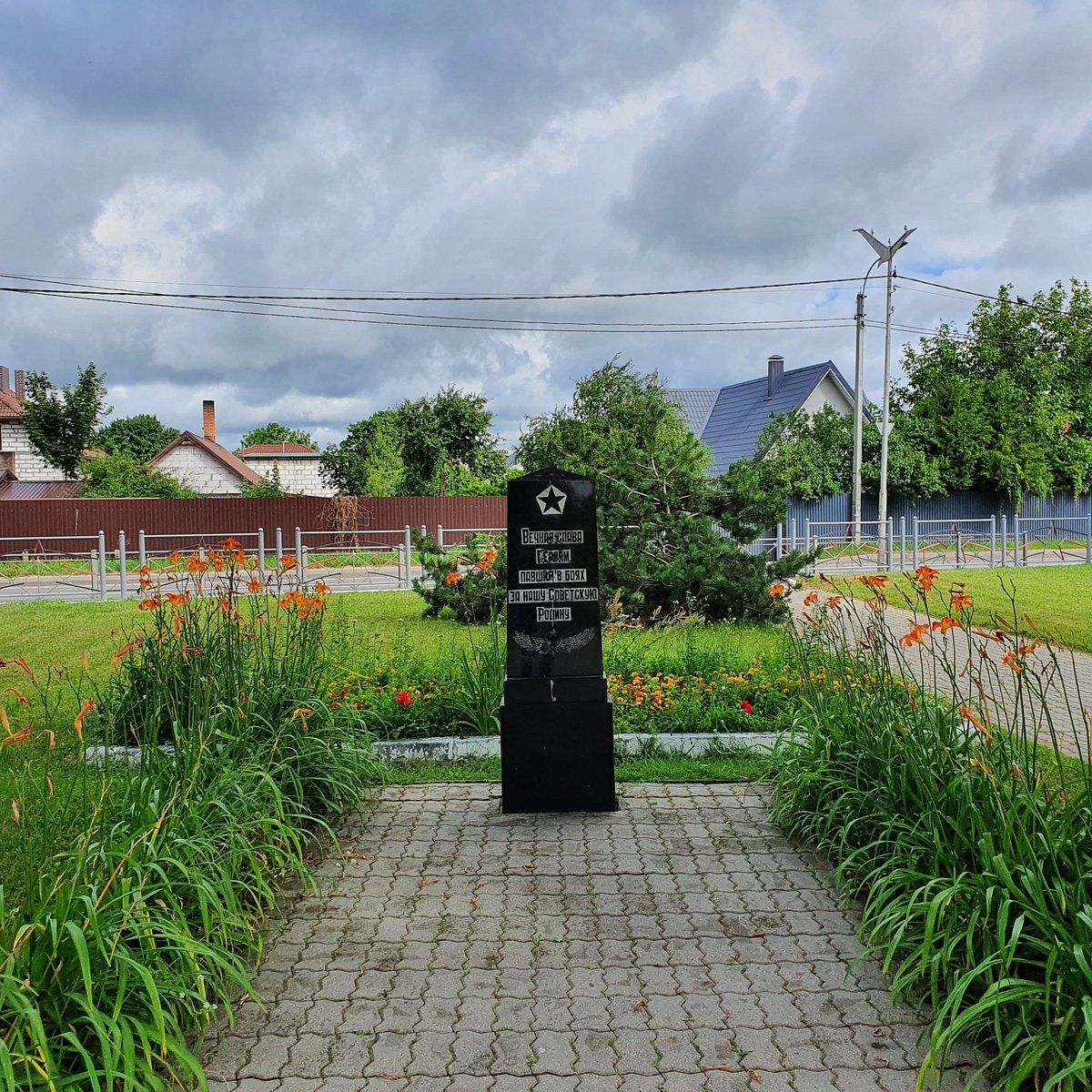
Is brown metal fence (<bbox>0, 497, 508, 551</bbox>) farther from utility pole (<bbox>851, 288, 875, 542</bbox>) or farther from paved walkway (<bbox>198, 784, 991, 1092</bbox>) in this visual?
paved walkway (<bbox>198, 784, 991, 1092</bbox>)

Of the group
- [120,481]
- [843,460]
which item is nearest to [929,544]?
[843,460]

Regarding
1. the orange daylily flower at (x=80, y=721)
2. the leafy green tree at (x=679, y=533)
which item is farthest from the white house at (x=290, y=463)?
the orange daylily flower at (x=80, y=721)

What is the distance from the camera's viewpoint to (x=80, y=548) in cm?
2923

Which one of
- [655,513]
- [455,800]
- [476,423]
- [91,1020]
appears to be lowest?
[455,800]

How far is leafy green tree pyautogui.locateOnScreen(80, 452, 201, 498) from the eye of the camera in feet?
120

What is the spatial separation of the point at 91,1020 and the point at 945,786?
317 centimetres

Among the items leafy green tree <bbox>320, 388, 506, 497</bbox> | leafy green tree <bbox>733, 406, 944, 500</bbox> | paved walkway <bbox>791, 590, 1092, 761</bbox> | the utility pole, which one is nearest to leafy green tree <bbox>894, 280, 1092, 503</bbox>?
leafy green tree <bbox>733, 406, 944, 500</bbox>

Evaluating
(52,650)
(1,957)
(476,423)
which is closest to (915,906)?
(1,957)

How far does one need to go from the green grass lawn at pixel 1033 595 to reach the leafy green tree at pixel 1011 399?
9.20 metres

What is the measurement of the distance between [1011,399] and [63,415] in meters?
33.1

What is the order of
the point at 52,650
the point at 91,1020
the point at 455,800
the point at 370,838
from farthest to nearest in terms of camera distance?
1. the point at 52,650
2. the point at 455,800
3. the point at 370,838
4. the point at 91,1020

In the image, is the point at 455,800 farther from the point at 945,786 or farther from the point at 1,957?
the point at 1,957

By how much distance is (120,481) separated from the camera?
122 ft

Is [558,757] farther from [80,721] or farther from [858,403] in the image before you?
[858,403]
